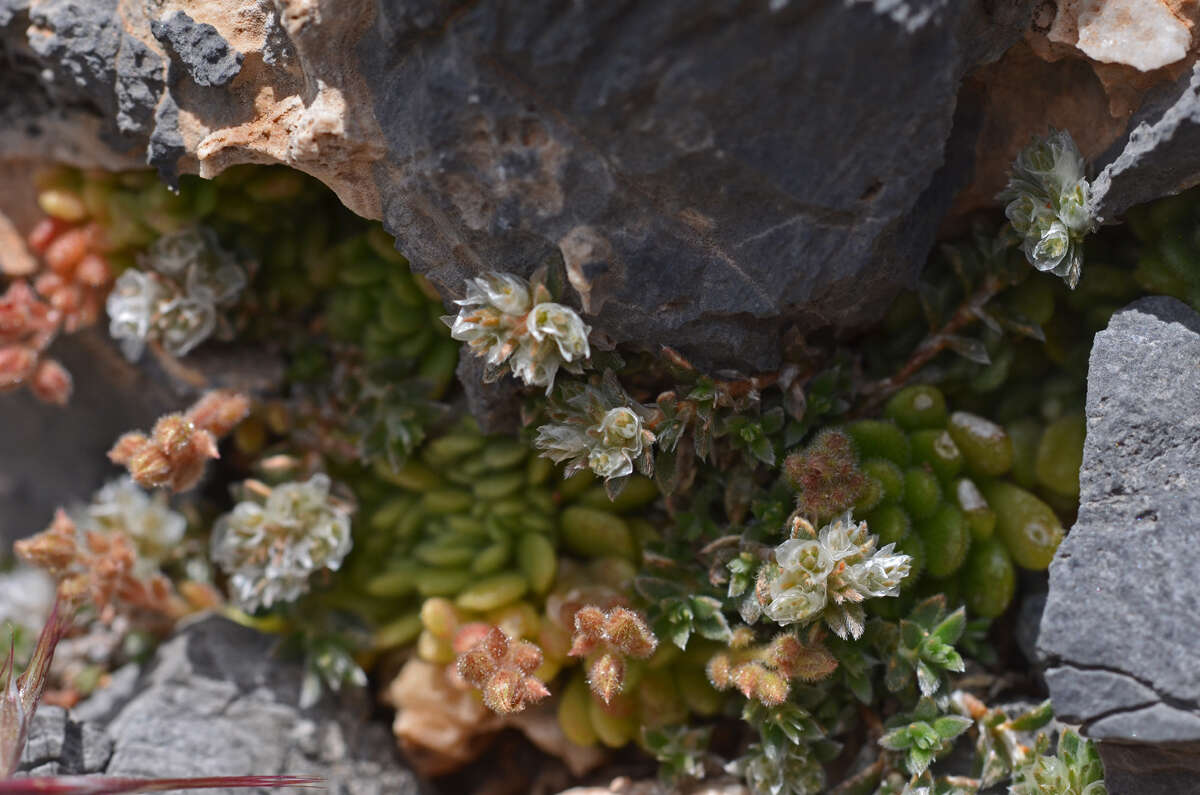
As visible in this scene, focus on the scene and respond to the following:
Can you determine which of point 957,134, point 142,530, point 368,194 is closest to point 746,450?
point 957,134

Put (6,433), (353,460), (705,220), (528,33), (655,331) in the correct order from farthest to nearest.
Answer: (6,433), (353,460), (655,331), (705,220), (528,33)

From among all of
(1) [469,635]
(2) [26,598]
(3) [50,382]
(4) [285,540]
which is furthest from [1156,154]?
(2) [26,598]

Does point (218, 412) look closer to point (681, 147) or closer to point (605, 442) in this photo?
point (605, 442)

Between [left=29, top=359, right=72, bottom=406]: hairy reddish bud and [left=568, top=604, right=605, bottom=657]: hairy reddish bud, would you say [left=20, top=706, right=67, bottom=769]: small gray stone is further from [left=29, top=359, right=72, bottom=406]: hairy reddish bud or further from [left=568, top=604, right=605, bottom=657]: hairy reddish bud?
[left=568, top=604, right=605, bottom=657]: hairy reddish bud

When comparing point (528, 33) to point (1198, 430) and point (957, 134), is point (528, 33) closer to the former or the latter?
point (957, 134)

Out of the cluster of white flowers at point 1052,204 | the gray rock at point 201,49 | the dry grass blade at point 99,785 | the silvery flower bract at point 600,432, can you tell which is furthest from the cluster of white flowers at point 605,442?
the gray rock at point 201,49
